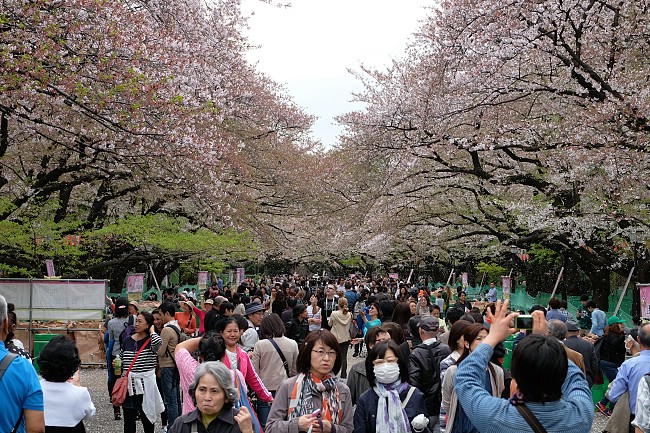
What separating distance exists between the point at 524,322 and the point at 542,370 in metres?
1.50

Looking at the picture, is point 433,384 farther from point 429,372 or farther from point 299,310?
point 299,310

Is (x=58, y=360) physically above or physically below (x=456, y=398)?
above

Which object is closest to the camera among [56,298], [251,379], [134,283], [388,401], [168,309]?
[388,401]

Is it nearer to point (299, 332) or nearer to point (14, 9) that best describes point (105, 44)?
point (14, 9)

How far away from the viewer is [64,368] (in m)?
5.27

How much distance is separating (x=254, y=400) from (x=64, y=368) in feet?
7.72

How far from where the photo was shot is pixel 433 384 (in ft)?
20.9

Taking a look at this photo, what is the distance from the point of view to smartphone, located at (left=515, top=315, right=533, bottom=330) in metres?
4.83

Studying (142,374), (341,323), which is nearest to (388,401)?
(142,374)

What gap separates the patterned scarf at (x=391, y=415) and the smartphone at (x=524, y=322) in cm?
91

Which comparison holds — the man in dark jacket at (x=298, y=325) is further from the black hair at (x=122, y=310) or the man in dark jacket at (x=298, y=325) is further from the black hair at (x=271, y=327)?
the black hair at (x=271, y=327)

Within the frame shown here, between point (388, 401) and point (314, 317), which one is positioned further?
point (314, 317)

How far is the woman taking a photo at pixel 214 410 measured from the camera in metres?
4.23

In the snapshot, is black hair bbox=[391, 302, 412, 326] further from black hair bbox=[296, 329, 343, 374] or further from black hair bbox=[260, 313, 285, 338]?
black hair bbox=[296, 329, 343, 374]
